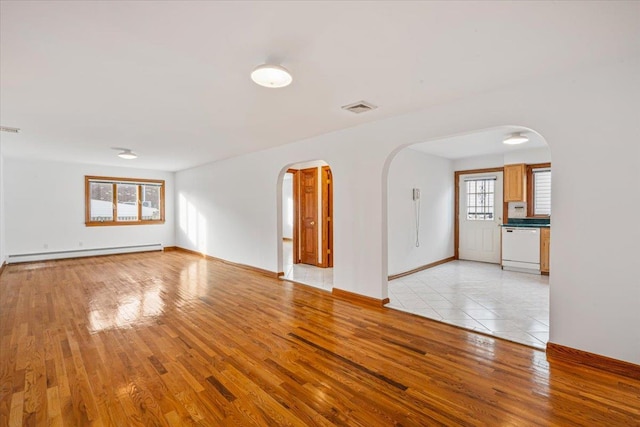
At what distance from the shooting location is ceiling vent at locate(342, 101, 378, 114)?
3275 millimetres

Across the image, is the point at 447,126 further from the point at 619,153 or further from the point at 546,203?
the point at 546,203

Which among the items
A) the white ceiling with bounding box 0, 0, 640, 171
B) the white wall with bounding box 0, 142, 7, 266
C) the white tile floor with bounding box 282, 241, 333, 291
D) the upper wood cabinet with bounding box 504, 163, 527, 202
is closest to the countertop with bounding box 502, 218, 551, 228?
the upper wood cabinet with bounding box 504, 163, 527, 202

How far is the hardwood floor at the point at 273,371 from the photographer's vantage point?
1899 mm

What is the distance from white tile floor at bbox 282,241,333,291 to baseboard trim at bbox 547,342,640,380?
293cm

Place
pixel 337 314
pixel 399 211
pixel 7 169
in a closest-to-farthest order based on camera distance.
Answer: pixel 337 314, pixel 399 211, pixel 7 169

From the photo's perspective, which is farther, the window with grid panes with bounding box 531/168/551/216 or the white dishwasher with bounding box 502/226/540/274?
the window with grid panes with bounding box 531/168/551/216

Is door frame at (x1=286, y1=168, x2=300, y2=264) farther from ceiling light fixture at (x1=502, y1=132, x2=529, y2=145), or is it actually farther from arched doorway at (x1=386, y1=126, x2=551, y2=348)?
ceiling light fixture at (x1=502, y1=132, x2=529, y2=145)

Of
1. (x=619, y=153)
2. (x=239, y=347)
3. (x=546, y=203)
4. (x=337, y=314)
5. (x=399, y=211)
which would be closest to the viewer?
(x=619, y=153)

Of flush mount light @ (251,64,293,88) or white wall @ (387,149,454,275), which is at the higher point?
flush mount light @ (251,64,293,88)

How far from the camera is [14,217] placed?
6961 millimetres

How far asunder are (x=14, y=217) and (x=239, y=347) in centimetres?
774

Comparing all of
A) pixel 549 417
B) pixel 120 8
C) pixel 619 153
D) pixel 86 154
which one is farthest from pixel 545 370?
pixel 86 154

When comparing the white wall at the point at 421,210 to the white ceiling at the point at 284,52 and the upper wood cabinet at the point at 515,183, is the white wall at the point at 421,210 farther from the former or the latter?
the white ceiling at the point at 284,52

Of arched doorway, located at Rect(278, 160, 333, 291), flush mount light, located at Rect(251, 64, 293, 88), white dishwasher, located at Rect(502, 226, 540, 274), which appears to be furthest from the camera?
arched doorway, located at Rect(278, 160, 333, 291)
